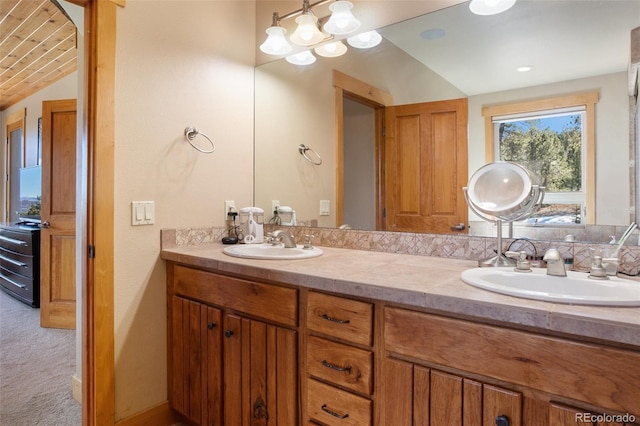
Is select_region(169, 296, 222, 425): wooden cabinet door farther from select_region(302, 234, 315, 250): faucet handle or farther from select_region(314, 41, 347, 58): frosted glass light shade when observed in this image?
select_region(314, 41, 347, 58): frosted glass light shade

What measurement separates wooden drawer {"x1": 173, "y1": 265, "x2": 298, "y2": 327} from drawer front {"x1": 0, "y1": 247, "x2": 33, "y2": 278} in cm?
317

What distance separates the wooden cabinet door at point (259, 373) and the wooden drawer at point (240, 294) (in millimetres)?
49

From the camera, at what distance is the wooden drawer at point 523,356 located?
77 cm

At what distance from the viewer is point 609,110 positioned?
4.31ft

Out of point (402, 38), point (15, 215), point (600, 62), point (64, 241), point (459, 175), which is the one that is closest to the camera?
point (600, 62)

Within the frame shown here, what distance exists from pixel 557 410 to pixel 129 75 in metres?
2.01

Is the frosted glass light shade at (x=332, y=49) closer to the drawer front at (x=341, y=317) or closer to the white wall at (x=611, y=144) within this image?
the white wall at (x=611, y=144)

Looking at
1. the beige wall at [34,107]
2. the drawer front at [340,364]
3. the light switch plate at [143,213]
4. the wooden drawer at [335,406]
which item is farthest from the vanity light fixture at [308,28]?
the beige wall at [34,107]

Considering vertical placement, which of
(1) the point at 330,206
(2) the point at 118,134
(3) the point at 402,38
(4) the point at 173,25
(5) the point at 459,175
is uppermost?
(4) the point at 173,25

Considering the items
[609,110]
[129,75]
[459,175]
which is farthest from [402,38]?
[129,75]

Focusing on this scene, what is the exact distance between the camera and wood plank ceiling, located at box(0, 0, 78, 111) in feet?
8.80

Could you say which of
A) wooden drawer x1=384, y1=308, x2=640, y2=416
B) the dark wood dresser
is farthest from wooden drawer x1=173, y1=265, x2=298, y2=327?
the dark wood dresser

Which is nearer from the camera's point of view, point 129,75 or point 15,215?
point 129,75

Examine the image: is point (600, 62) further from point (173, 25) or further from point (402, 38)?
point (173, 25)
